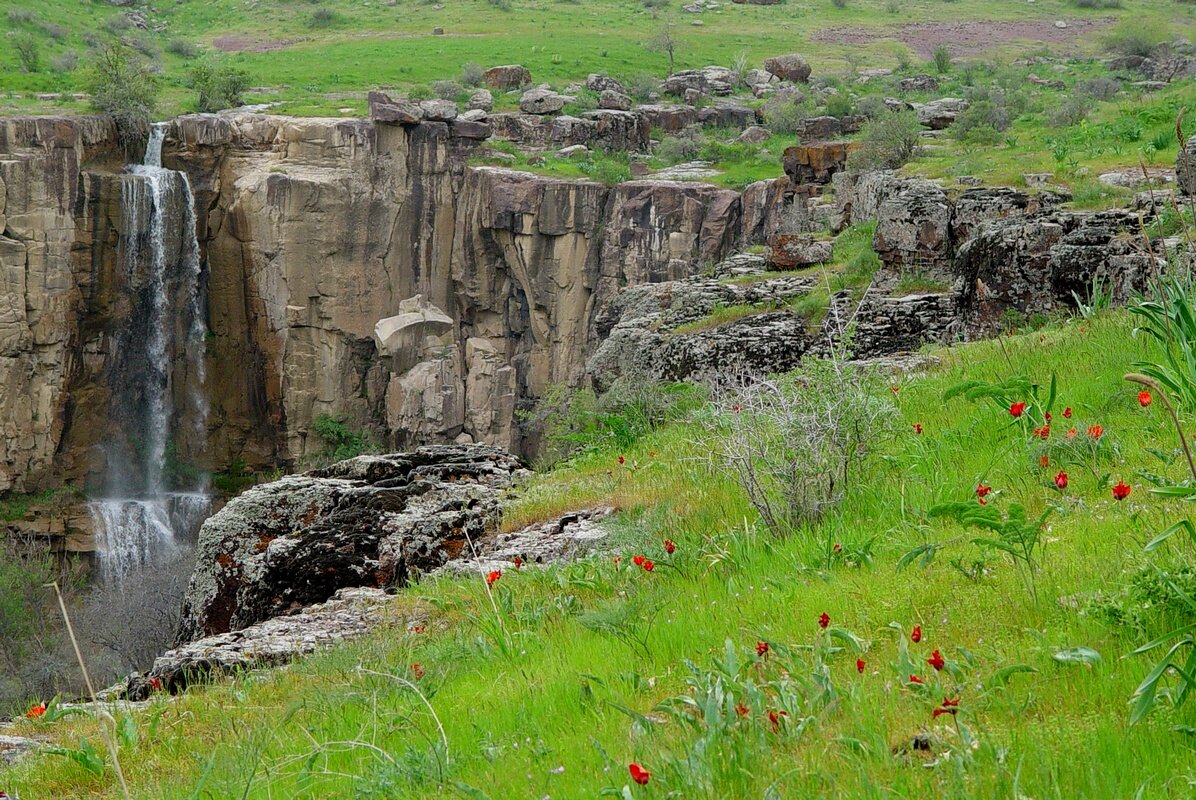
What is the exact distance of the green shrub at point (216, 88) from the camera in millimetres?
36875

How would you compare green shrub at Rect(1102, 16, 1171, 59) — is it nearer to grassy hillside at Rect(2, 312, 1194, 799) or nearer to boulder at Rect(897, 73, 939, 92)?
boulder at Rect(897, 73, 939, 92)

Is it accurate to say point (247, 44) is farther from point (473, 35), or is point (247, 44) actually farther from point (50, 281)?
point (50, 281)

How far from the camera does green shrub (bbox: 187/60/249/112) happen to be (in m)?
36.9

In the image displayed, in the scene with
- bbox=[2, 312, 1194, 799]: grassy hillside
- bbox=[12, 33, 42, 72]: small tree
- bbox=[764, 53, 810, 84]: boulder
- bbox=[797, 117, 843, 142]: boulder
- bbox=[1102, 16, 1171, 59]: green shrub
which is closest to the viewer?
bbox=[2, 312, 1194, 799]: grassy hillside

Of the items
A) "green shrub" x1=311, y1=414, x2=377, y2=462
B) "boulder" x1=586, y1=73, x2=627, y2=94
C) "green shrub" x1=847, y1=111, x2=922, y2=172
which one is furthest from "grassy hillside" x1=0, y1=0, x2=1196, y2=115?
"green shrub" x1=847, y1=111, x2=922, y2=172

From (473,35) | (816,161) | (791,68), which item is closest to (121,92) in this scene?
(816,161)

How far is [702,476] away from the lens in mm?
5730

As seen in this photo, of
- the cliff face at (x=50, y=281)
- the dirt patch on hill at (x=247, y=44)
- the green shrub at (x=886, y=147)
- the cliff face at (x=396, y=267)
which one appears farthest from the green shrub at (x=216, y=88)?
the green shrub at (x=886, y=147)

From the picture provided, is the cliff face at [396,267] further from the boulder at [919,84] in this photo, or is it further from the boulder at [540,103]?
the boulder at [919,84]

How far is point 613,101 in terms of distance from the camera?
1690 inches

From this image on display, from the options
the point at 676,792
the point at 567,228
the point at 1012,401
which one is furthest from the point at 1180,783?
the point at 567,228

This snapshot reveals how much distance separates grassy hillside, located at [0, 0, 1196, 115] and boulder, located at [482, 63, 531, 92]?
286 cm

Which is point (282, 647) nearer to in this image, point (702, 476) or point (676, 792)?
point (702, 476)

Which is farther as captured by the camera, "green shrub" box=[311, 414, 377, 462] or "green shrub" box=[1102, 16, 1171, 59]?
"green shrub" box=[1102, 16, 1171, 59]
